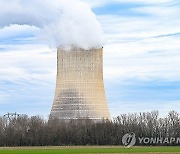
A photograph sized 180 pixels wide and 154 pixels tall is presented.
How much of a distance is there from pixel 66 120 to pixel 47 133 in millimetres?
7166

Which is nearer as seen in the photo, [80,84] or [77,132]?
[80,84]

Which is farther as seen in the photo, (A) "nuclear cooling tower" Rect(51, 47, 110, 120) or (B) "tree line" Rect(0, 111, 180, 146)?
(B) "tree line" Rect(0, 111, 180, 146)

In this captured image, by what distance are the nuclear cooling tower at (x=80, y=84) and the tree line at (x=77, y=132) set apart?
5.83 metres

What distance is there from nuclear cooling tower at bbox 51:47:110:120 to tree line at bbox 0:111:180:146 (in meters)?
5.83

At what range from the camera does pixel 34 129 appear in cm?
4566

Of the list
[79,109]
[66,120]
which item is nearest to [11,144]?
[66,120]

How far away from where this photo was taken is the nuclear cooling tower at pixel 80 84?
33500mm

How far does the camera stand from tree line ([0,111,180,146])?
43.9 metres

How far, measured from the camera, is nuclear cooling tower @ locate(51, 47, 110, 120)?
33500 millimetres

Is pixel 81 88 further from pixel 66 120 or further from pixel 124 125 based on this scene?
pixel 124 125

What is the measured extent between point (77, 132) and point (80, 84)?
38.9 feet

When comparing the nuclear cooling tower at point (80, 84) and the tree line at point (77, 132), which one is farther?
the tree line at point (77, 132)

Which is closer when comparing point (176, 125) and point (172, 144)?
point (172, 144)

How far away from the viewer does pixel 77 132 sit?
147 feet
